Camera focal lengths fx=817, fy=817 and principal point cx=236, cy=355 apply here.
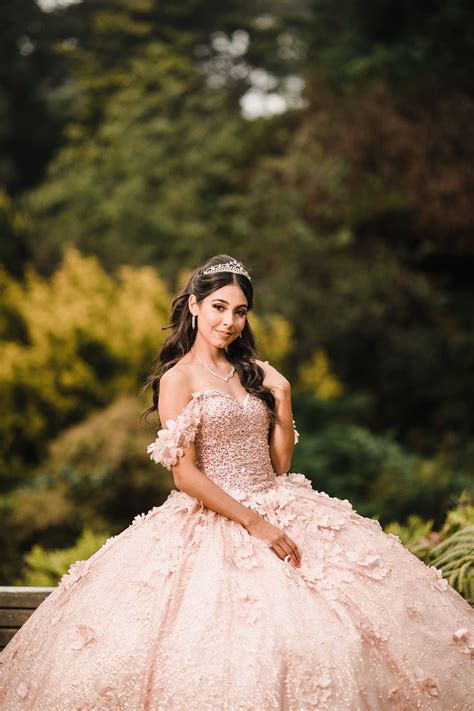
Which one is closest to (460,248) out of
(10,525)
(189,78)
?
(189,78)

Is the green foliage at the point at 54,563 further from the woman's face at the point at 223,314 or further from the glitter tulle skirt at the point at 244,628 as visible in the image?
the woman's face at the point at 223,314

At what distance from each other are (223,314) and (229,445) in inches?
19.1

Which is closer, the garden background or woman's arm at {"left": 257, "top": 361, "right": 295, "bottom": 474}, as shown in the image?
woman's arm at {"left": 257, "top": 361, "right": 295, "bottom": 474}

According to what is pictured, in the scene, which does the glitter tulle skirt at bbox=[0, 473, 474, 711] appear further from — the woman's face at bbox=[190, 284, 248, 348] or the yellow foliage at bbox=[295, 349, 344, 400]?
the yellow foliage at bbox=[295, 349, 344, 400]

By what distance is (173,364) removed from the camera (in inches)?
124

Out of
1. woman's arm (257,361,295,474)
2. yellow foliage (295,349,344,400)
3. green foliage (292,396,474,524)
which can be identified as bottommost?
woman's arm (257,361,295,474)

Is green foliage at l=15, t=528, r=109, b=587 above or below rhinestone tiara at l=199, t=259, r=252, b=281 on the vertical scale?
below

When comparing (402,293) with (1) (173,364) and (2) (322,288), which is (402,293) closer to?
(2) (322,288)

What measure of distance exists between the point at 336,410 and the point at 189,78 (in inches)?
321

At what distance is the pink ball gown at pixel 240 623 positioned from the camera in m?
2.29

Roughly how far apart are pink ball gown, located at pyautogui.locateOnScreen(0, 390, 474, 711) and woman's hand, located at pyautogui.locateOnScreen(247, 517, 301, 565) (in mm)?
31

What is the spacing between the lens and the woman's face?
9.96 ft

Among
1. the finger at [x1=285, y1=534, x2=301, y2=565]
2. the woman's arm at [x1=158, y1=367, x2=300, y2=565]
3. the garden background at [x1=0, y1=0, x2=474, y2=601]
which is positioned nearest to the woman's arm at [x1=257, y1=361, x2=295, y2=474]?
the woman's arm at [x1=158, y1=367, x2=300, y2=565]

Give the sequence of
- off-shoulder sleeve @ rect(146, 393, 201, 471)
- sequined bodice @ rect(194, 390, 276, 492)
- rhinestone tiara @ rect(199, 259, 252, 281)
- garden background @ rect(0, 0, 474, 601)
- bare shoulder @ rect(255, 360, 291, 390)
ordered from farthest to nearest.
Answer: garden background @ rect(0, 0, 474, 601) < bare shoulder @ rect(255, 360, 291, 390) < rhinestone tiara @ rect(199, 259, 252, 281) < sequined bodice @ rect(194, 390, 276, 492) < off-shoulder sleeve @ rect(146, 393, 201, 471)
